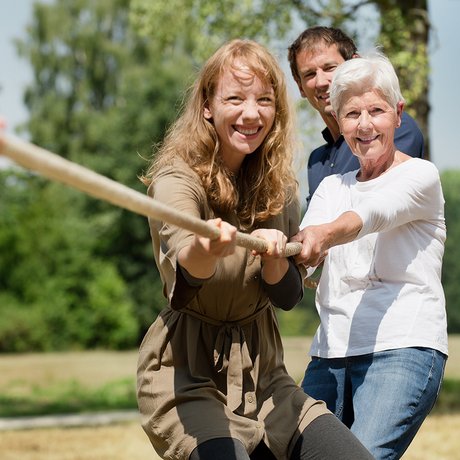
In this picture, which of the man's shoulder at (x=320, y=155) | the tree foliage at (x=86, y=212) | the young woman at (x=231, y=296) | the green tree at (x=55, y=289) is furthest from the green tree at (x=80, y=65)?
the young woman at (x=231, y=296)

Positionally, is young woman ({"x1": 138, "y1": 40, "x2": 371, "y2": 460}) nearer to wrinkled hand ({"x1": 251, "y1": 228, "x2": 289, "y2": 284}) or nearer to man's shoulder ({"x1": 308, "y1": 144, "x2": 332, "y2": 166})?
wrinkled hand ({"x1": 251, "y1": 228, "x2": 289, "y2": 284})

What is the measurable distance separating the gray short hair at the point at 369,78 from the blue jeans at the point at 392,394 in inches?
31.5

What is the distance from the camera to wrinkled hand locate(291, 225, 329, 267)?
2869mm

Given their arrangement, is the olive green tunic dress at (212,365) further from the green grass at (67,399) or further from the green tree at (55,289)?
the green tree at (55,289)

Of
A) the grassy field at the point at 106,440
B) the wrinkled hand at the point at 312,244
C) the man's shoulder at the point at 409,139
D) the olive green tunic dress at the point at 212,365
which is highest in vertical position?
the man's shoulder at the point at 409,139

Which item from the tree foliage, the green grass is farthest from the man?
the tree foliage

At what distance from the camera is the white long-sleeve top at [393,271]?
3.01 metres

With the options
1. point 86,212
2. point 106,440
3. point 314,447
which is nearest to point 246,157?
point 314,447

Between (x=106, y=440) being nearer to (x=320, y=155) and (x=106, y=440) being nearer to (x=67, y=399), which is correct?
(x=67, y=399)

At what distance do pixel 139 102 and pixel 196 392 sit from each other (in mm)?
24952

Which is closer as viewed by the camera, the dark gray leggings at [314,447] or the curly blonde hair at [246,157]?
the dark gray leggings at [314,447]

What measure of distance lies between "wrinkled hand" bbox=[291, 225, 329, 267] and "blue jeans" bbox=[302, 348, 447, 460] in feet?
1.40

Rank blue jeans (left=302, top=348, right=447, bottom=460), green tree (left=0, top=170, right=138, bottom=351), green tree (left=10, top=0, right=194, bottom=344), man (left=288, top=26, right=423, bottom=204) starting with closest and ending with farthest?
blue jeans (left=302, top=348, right=447, bottom=460) → man (left=288, top=26, right=423, bottom=204) → green tree (left=0, top=170, right=138, bottom=351) → green tree (left=10, top=0, right=194, bottom=344)

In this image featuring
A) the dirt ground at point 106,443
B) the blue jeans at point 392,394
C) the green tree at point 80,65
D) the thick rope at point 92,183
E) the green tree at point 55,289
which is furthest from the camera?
the green tree at point 80,65
